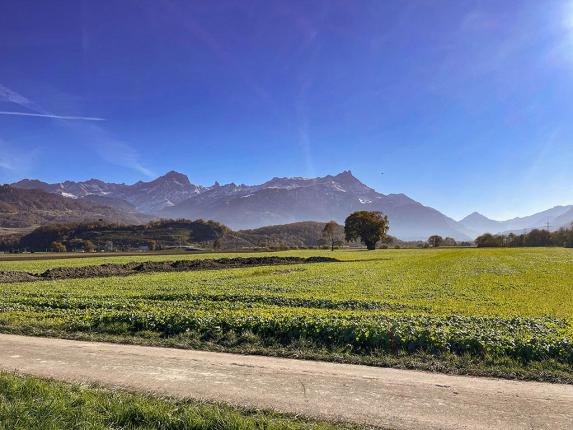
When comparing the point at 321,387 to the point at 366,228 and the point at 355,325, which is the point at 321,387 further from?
the point at 366,228

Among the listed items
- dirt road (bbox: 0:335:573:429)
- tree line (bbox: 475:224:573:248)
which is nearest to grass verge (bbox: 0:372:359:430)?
dirt road (bbox: 0:335:573:429)

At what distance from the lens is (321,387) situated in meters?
11.0

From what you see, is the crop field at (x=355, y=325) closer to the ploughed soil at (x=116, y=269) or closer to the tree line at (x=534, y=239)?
the ploughed soil at (x=116, y=269)

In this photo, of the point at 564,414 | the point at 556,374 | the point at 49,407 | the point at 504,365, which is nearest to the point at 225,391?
the point at 49,407

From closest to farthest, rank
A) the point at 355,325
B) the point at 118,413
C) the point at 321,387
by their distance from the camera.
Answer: the point at 118,413 < the point at 321,387 < the point at 355,325

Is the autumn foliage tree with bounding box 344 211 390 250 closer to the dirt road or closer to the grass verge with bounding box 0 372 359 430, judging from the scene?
the dirt road

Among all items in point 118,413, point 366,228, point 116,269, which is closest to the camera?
point 118,413

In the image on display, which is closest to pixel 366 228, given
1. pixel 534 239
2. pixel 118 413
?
pixel 534 239

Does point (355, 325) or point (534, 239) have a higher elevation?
point (534, 239)

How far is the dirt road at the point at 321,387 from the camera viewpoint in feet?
30.5

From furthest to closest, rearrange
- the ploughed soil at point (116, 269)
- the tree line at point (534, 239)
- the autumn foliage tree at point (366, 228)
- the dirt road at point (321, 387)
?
1. the tree line at point (534, 239)
2. the autumn foliage tree at point (366, 228)
3. the ploughed soil at point (116, 269)
4. the dirt road at point (321, 387)

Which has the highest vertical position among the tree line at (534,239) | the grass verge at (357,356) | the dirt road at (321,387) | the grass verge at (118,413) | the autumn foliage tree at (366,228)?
the autumn foliage tree at (366,228)

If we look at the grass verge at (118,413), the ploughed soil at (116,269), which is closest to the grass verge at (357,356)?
the grass verge at (118,413)

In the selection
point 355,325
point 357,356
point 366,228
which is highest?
point 366,228
